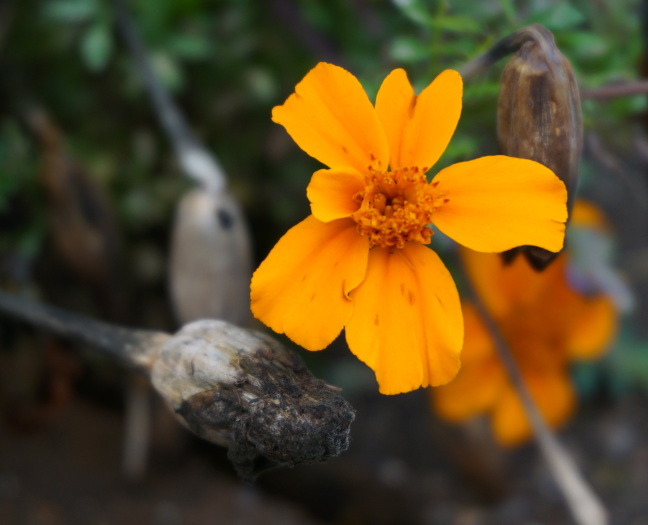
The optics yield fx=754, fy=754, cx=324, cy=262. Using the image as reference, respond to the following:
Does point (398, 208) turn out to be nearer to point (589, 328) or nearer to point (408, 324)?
point (408, 324)

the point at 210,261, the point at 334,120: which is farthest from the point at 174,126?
the point at 334,120

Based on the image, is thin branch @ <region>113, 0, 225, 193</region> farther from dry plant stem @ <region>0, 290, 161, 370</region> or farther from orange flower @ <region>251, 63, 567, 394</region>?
orange flower @ <region>251, 63, 567, 394</region>

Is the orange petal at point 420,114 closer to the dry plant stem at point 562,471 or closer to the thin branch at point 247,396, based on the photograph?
the thin branch at point 247,396

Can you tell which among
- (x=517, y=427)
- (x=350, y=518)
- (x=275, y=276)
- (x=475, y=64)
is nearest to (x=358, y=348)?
(x=275, y=276)

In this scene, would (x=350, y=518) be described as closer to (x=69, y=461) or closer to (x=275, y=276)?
(x=69, y=461)

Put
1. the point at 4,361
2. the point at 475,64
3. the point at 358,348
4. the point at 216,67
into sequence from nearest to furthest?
the point at 358,348
the point at 475,64
the point at 4,361
the point at 216,67

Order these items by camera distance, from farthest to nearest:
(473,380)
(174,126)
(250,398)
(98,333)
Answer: (473,380) → (174,126) → (98,333) → (250,398)

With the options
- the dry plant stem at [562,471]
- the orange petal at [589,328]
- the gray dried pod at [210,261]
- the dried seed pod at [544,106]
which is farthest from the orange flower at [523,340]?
the dried seed pod at [544,106]
